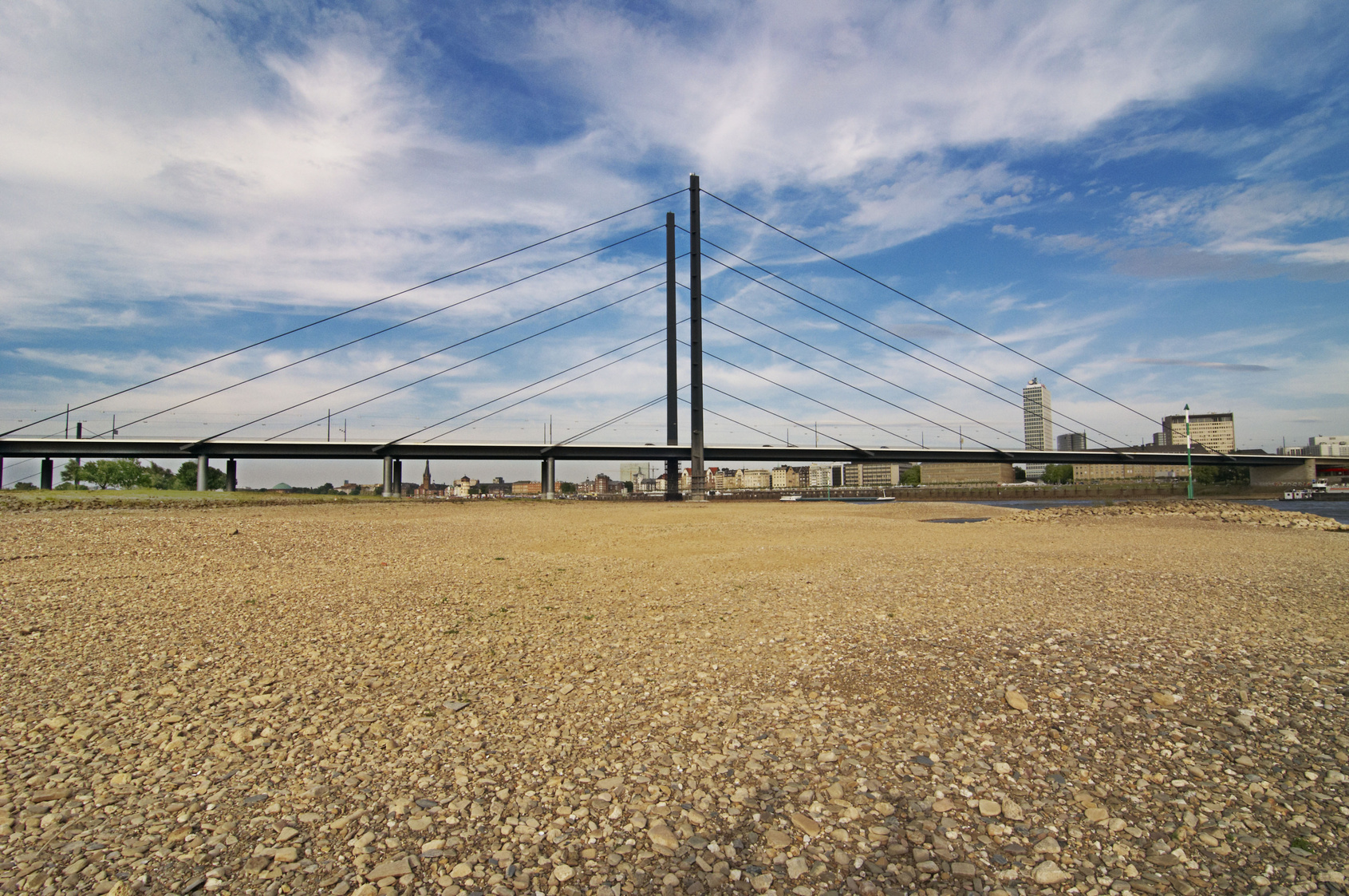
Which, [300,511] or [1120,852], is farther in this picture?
[300,511]

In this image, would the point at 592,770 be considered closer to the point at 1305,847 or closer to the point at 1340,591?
the point at 1305,847

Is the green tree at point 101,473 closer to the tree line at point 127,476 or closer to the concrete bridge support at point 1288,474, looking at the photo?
the tree line at point 127,476

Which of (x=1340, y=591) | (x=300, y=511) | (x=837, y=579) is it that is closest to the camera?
(x=1340, y=591)

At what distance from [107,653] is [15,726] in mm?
1994

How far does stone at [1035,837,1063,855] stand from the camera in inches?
148

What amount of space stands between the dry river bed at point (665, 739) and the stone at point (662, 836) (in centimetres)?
3

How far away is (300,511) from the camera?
2914 cm

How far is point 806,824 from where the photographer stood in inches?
158

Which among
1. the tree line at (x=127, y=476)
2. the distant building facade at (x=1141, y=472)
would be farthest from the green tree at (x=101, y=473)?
the distant building facade at (x=1141, y=472)

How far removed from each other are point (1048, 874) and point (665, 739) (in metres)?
2.73

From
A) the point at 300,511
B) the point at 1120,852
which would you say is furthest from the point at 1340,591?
the point at 300,511

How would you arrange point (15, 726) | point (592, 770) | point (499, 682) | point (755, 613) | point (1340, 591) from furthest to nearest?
point (1340, 591), point (755, 613), point (499, 682), point (15, 726), point (592, 770)

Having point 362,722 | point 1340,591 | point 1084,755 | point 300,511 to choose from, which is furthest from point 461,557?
point 300,511

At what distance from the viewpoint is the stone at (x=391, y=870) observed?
3.48m
